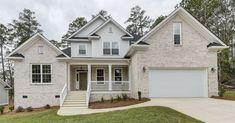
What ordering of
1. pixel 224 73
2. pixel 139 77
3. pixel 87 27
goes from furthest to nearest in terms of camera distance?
pixel 224 73 < pixel 87 27 < pixel 139 77

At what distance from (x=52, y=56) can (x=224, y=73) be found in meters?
31.4

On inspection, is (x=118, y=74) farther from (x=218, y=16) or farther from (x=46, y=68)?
(x=218, y=16)

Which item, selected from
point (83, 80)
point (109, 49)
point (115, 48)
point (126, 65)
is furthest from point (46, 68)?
point (126, 65)

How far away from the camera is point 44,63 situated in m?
22.5

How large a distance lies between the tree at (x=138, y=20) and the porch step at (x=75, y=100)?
104 feet

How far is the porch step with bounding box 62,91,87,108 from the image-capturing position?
Answer: 62.6 feet

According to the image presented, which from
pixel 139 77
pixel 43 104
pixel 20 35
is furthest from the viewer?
pixel 20 35

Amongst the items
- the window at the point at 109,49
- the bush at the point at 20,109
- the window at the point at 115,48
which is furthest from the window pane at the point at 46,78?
the window at the point at 115,48

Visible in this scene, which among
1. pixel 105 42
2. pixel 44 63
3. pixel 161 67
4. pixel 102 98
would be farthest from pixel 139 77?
pixel 44 63

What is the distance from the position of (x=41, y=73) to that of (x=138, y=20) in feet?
113

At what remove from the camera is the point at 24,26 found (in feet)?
161

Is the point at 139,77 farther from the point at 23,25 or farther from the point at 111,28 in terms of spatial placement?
the point at 23,25

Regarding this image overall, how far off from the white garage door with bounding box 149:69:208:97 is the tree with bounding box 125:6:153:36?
104 ft

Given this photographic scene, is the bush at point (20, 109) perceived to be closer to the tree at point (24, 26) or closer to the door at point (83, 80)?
the door at point (83, 80)
